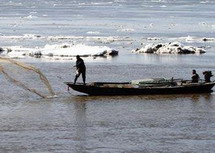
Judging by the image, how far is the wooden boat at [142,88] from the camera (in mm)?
26750

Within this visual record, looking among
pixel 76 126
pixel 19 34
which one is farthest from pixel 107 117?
pixel 19 34

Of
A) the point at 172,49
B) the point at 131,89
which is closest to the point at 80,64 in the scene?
the point at 131,89

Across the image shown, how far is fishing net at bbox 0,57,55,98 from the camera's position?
26672 mm

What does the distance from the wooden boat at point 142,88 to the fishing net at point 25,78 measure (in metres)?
1.09

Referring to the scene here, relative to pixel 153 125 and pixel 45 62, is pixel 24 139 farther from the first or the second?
pixel 45 62

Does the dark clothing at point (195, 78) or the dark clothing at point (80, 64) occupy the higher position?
the dark clothing at point (80, 64)

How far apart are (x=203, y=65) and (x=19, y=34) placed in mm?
24772

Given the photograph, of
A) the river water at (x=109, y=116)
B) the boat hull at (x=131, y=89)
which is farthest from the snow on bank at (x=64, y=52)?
the boat hull at (x=131, y=89)

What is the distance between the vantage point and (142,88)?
88.0 feet

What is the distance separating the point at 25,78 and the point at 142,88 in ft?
18.2

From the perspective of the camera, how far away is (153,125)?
21.8 metres

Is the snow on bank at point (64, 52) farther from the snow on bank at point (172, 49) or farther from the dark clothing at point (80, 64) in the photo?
the dark clothing at point (80, 64)

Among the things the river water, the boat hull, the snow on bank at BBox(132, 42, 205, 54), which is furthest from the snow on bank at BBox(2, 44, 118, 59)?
the boat hull

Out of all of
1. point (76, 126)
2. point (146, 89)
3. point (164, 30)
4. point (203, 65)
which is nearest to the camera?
point (76, 126)
